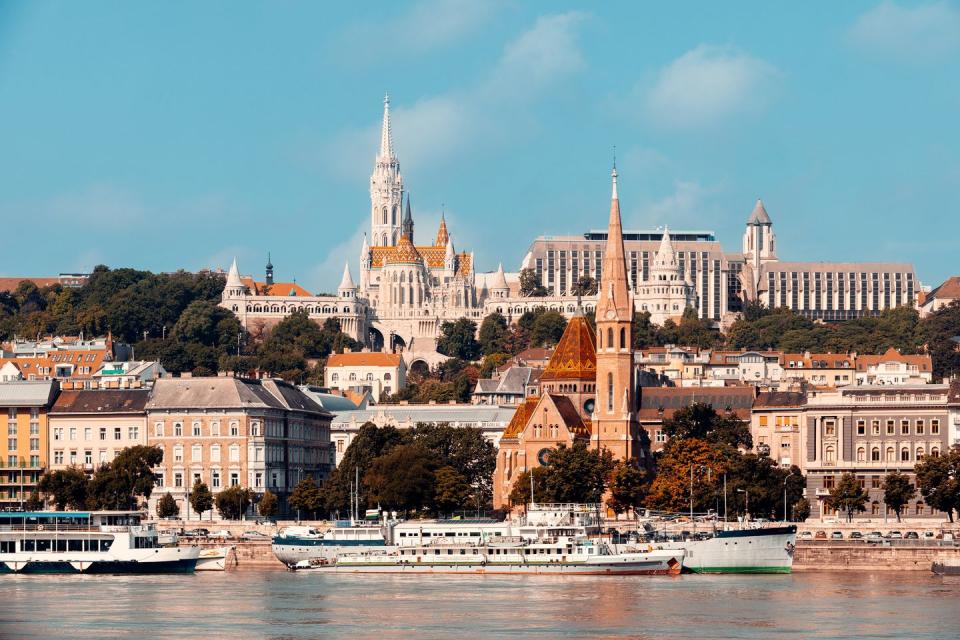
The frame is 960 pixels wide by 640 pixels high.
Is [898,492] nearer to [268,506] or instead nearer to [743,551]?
[743,551]

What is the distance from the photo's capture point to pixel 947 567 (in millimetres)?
99750

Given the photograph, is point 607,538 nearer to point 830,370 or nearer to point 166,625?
point 166,625

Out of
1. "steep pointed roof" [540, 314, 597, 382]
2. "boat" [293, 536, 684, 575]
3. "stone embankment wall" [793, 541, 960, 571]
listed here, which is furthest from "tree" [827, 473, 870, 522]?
"steep pointed roof" [540, 314, 597, 382]

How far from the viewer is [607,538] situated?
4213 inches

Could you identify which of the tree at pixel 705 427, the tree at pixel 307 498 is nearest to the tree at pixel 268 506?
the tree at pixel 307 498

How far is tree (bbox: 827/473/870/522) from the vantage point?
388 ft

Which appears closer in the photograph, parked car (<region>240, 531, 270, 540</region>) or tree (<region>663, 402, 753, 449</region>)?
parked car (<region>240, 531, 270, 540</region>)

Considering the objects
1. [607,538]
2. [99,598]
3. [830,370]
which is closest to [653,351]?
[830,370]

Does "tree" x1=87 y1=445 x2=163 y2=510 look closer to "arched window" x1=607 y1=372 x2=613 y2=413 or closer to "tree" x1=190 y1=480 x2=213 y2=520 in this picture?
"tree" x1=190 y1=480 x2=213 y2=520

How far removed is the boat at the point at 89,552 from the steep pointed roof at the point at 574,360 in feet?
121

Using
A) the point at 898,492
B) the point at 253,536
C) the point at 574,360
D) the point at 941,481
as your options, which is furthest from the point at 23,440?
the point at 941,481

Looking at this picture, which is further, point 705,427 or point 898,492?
point 705,427

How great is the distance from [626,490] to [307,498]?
15.9 m

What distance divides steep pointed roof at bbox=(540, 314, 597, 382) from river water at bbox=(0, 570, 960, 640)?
37017 mm
